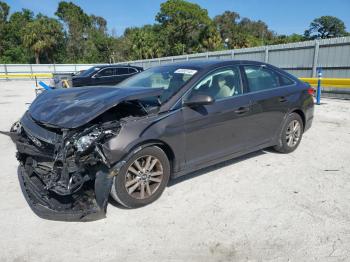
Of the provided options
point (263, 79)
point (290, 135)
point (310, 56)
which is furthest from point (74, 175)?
point (310, 56)

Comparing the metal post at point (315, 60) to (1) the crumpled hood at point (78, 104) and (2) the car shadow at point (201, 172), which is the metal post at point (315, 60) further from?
(1) the crumpled hood at point (78, 104)

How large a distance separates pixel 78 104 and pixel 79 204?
1122 millimetres

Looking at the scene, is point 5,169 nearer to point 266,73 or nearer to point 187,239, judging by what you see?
point 187,239

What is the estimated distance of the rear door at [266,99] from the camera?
442 cm

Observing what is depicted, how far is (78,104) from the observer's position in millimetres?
3441

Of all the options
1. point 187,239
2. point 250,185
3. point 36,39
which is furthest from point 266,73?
point 36,39

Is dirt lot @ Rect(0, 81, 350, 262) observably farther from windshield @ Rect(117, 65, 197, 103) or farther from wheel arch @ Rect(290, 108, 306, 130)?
windshield @ Rect(117, 65, 197, 103)

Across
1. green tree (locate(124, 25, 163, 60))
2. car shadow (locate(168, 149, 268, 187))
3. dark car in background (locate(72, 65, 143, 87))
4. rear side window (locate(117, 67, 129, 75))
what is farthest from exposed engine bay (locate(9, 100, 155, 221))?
green tree (locate(124, 25, 163, 60))

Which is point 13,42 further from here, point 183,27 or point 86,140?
point 86,140

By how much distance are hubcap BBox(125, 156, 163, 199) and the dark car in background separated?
418 inches

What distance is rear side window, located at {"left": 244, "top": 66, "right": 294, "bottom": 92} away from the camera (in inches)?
176

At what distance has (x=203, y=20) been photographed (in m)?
51.9

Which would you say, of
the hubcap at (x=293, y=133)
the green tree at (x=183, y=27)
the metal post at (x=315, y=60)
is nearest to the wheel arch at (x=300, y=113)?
the hubcap at (x=293, y=133)

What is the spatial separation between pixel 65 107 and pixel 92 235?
146 centimetres
